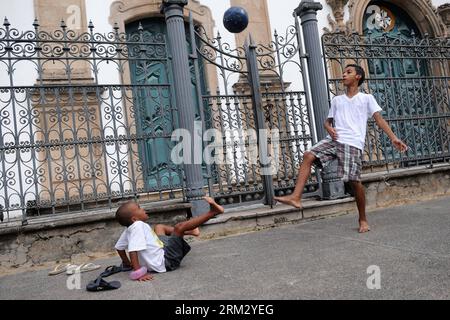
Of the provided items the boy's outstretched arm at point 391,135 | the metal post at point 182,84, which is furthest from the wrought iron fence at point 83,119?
the boy's outstretched arm at point 391,135

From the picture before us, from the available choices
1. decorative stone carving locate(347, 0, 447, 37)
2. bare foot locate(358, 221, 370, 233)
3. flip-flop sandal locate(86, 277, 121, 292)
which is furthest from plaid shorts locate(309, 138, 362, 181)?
decorative stone carving locate(347, 0, 447, 37)

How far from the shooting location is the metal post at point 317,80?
5297 millimetres

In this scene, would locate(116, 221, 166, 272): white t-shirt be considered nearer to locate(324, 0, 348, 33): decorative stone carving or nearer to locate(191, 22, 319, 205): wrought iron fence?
locate(191, 22, 319, 205): wrought iron fence

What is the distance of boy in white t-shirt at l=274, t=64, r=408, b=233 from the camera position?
4.04 metres

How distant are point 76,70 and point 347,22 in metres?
5.89

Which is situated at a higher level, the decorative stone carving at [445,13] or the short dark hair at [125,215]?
the decorative stone carving at [445,13]

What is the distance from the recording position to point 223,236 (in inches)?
177

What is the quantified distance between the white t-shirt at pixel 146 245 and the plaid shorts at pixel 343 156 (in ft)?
6.54

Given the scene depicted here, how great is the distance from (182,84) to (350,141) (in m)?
2.04

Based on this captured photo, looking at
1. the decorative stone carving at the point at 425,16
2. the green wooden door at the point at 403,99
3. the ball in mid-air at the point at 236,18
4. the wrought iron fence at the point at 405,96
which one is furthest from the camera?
the decorative stone carving at the point at 425,16

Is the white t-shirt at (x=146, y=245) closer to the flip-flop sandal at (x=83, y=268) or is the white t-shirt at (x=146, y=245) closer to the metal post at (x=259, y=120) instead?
the flip-flop sandal at (x=83, y=268)

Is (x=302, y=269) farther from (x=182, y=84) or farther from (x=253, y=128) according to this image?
(x=253, y=128)

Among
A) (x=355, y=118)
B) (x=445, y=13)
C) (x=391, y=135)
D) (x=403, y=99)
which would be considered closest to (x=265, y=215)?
(x=355, y=118)
